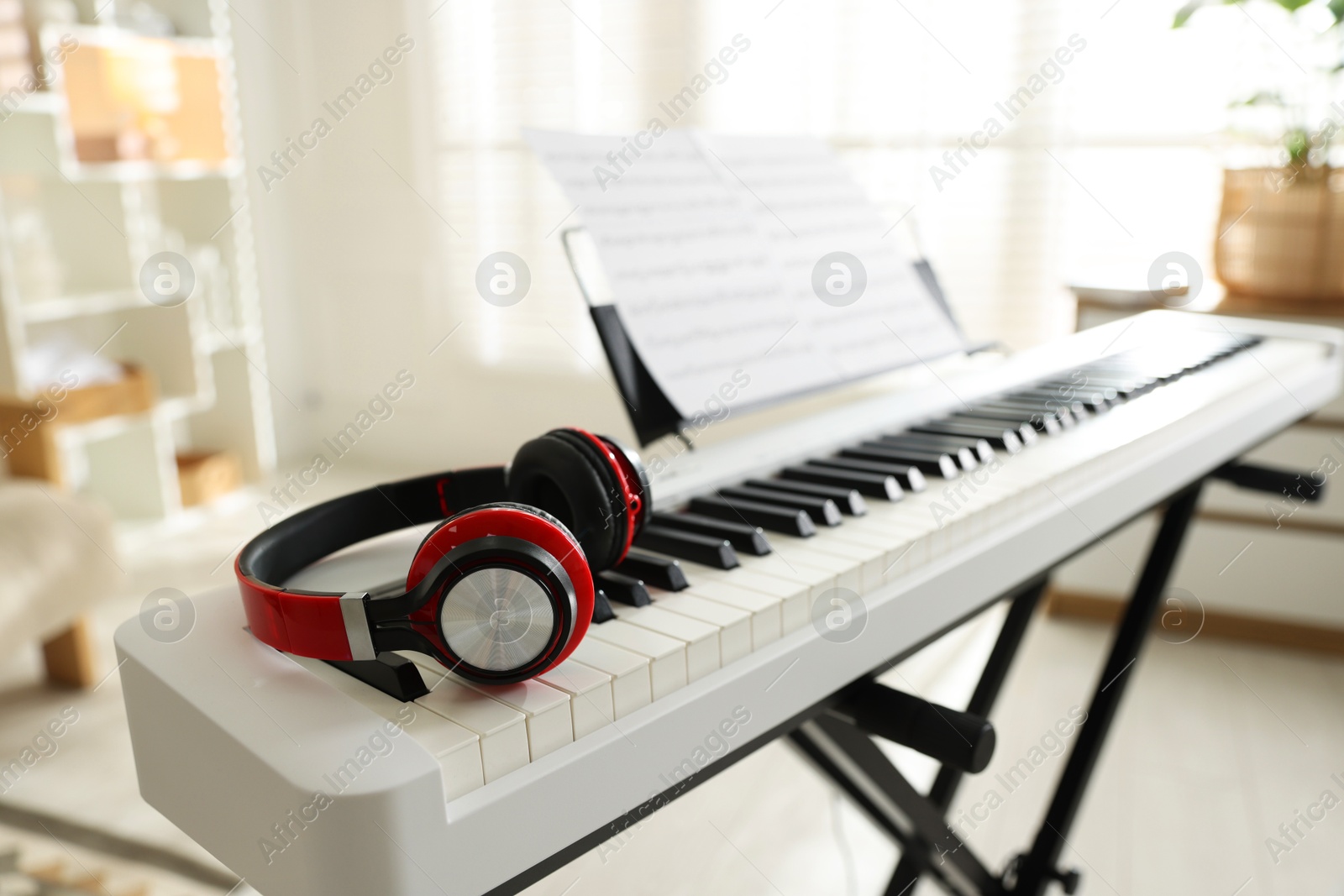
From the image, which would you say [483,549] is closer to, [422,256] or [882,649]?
[882,649]

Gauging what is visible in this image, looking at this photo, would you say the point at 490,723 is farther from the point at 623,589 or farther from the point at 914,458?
the point at 914,458

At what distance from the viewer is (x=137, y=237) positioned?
3.30 meters

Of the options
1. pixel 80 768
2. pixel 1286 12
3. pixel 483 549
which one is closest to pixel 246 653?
pixel 483 549

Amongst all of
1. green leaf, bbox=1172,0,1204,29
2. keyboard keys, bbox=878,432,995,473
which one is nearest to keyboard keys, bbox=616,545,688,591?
keyboard keys, bbox=878,432,995,473

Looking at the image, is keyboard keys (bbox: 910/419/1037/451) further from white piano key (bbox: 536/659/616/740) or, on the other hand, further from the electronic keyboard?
white piano key (bbox: 536/659/616/740)

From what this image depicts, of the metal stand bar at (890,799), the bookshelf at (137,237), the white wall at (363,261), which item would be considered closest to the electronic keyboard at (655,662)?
the metal stand bar at (890,799)

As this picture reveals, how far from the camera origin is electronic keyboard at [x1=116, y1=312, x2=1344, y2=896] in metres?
0.46

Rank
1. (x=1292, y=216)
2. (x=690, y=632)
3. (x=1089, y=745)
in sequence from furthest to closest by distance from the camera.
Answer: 1. (x=1292, y=216)
2. (x=1089, y=745)
3. (x=690, y=632)

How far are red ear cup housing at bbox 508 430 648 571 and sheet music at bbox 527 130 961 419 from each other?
1.00ft

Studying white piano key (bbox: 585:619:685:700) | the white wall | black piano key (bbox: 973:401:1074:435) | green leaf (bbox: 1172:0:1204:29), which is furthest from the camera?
the white wall

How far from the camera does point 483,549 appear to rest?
0.48 metres

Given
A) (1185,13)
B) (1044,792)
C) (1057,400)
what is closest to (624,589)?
(1057,400)

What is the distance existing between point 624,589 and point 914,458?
390 millimetres

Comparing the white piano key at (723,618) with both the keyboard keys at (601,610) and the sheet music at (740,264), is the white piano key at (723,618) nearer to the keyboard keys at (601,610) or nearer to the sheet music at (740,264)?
the keyboard keys at (601,610)
